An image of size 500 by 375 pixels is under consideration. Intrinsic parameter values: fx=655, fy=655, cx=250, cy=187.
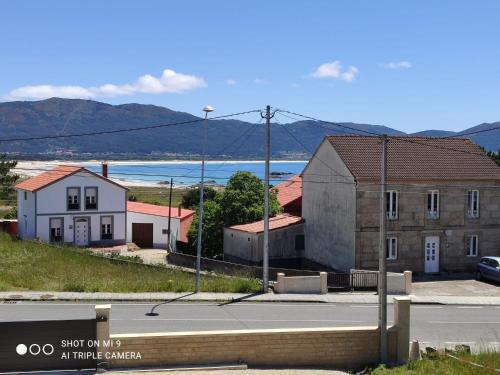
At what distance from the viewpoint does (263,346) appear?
55.8 feet

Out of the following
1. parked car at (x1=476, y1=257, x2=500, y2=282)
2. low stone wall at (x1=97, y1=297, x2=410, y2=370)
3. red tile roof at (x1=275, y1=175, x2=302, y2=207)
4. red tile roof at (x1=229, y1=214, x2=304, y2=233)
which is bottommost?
parked car at (x1=476, y1=257, x2=500, y2=282)

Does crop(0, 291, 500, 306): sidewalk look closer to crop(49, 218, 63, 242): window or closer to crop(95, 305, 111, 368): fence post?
crop(95, 305, 111, 368): fence post

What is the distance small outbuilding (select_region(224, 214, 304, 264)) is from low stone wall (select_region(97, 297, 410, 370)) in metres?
23.3

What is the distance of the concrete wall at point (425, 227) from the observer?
122 ft

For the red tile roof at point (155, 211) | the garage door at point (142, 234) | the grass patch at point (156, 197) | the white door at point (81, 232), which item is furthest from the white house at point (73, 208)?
the grass patch at point (156, 197)

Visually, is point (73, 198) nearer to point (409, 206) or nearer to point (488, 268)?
point (409, 206)

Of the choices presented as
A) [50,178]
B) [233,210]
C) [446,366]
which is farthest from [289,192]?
[446,366]

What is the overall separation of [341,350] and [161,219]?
136ft

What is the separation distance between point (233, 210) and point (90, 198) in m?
14.6

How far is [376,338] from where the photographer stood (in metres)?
17.9

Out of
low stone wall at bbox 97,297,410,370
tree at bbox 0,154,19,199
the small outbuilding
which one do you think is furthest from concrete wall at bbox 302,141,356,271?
tree at bbox 0,154,19,199

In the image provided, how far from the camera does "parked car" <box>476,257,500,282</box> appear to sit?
35.6 metres

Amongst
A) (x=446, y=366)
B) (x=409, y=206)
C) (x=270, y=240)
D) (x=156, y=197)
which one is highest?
(x=409, y=206)

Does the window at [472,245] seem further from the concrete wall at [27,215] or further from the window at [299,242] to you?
the concrete wall at [27,215]
